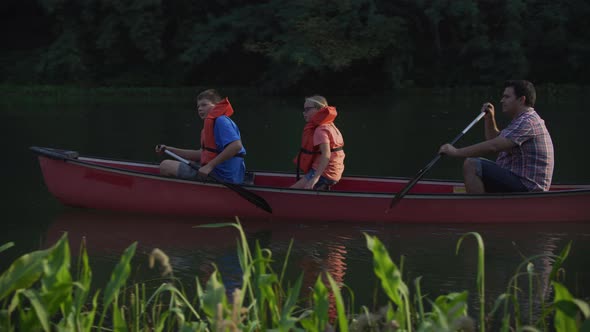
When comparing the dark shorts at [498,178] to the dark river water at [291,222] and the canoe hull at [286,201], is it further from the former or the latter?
the dark river water at [291,222]

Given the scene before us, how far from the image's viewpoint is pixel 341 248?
234 inches

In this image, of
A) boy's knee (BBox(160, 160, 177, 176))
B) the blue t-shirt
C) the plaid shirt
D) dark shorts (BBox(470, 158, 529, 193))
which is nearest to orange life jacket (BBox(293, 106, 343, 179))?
the blue t-shirt

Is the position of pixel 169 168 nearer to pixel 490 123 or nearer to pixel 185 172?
pixel 185 172

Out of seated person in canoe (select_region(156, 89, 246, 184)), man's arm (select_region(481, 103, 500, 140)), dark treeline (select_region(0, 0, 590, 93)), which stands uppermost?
dark treeline (select_region(0, 0, 590, 93))

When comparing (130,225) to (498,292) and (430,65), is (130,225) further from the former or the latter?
(430,65)

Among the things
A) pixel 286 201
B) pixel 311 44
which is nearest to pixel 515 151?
pixel 286 201

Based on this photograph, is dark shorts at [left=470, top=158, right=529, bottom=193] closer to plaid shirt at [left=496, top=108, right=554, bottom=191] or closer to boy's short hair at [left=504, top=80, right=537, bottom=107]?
plaid shirt at [left=496, top=108, right=554, bottom=191]

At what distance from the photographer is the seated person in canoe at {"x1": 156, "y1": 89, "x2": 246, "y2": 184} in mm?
6645

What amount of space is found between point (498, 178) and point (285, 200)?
149 cm

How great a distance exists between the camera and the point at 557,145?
1132cm

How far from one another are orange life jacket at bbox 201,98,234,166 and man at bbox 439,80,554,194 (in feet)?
5.10

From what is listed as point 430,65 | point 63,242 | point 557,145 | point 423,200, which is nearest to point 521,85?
point 423,200

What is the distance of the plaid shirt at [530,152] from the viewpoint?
629 centimetres

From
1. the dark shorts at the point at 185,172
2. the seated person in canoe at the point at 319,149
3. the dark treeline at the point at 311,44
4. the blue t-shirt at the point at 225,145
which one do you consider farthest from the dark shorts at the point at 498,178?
the dark treeline at the point at 311,44
